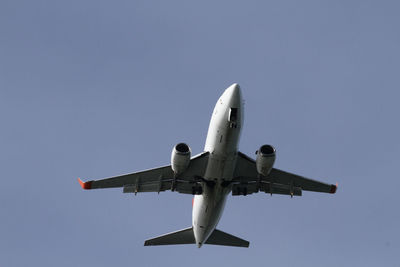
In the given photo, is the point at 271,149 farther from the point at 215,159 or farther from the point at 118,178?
the point at 118,178

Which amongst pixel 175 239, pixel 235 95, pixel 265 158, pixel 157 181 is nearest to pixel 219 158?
pixel 265 158

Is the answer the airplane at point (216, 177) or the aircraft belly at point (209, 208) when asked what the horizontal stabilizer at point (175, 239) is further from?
the aircraft belly at point (209, 208)

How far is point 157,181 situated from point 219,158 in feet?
18.6

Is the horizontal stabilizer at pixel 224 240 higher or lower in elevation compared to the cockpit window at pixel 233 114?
lower

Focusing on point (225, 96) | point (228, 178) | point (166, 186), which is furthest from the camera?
point (166, 186)

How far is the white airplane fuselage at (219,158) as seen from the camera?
32.7 meters

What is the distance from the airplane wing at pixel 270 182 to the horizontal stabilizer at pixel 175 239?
503 centimetres

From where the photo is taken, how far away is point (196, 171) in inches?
1426

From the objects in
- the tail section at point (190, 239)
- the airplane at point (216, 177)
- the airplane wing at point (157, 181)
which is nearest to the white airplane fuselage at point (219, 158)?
the airplane at point (216, 177)

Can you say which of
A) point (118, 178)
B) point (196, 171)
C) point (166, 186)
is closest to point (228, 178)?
point (196, 171)

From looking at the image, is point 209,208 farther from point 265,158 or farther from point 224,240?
point 224,240

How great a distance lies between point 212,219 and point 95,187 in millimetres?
7709

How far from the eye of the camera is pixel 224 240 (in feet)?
137

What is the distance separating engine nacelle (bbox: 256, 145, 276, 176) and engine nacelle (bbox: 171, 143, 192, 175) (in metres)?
4.09
